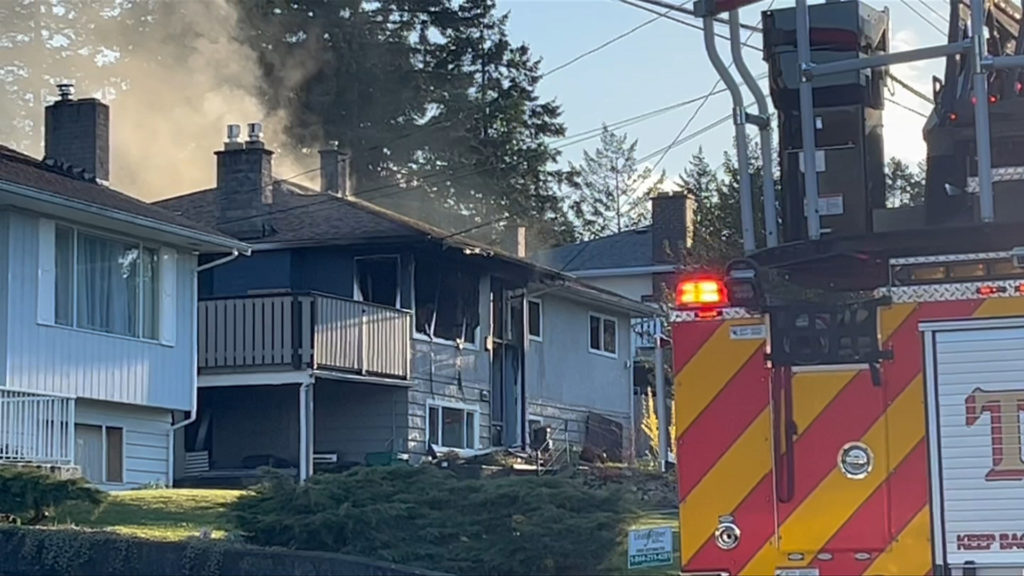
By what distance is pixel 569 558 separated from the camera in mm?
12398

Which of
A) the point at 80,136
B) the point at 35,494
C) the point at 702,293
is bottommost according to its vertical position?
the point at 35,494

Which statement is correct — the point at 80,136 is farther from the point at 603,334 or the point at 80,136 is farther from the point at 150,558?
the point at 150,558

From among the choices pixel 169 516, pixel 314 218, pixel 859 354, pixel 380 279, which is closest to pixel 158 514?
pixel 169 516

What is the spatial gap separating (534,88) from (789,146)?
50295 millimetres

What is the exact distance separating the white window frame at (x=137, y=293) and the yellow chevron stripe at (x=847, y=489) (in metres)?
15.6

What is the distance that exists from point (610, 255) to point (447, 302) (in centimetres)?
1553

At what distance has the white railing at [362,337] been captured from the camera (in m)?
26.2

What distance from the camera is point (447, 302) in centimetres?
3044

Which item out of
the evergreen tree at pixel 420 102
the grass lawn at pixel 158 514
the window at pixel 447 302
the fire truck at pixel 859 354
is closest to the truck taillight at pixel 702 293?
the fire truck at pixel 859 354

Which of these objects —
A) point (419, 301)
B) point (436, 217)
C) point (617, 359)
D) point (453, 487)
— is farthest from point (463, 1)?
point (453, 487)

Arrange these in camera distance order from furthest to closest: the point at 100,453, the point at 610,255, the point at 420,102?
the point at 420,102 → the point at 610,255 → the point at 100,453

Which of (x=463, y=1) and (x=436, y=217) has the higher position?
(x=463, y=1)

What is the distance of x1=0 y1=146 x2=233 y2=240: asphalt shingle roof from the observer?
21.2 m

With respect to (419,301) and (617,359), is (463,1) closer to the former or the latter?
(617,359)
